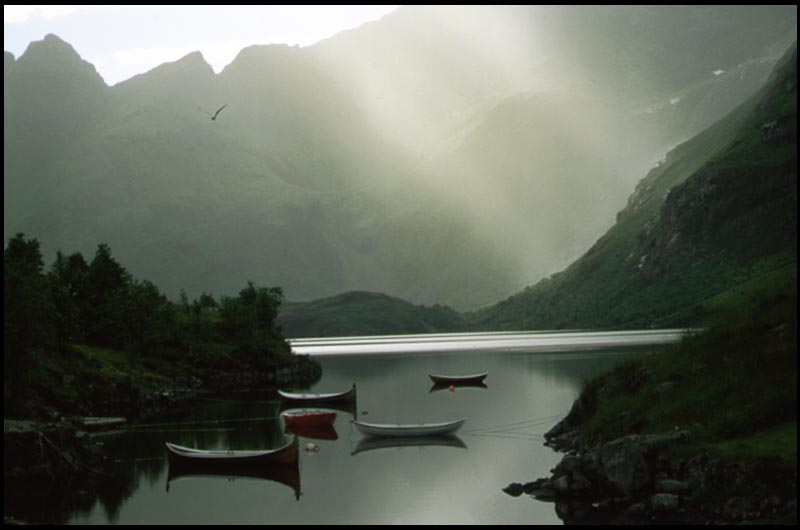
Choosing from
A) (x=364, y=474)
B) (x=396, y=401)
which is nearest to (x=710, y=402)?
(x=364, y=474)

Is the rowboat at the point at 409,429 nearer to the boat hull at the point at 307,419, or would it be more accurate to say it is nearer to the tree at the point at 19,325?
the boat hull at the point at 307,419

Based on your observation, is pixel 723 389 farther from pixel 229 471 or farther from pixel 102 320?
pixel 102 320

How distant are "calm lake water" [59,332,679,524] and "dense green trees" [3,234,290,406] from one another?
498 inches

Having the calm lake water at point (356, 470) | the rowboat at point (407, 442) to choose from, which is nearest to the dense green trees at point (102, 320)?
the calm lake water at point (356, 470)

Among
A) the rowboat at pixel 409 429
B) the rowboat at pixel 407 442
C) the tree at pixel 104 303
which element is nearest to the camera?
the rowboat at pixel 407 442

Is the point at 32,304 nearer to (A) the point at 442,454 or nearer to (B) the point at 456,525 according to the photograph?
(A) the point at 442,454

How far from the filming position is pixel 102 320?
469 feet

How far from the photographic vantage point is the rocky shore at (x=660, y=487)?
129ft

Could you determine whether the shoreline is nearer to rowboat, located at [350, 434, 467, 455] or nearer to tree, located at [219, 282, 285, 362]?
rowboat, located at [350, 434, 467, 455]

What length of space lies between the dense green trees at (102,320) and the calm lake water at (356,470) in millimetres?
12656

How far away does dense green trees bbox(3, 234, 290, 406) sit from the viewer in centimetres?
7700

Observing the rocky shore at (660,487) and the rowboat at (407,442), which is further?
the rowboat at (407,442)

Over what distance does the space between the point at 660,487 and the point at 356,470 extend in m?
29.3

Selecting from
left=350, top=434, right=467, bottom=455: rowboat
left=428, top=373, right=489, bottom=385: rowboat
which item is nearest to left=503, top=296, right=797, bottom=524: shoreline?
left=350, top=434, right=467, bottom=455: rowboat
